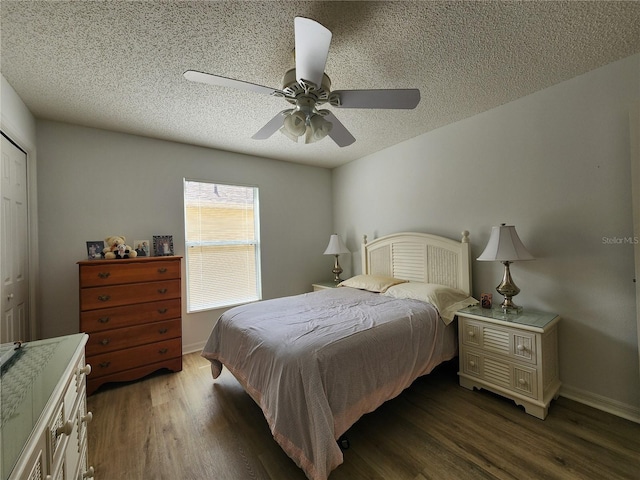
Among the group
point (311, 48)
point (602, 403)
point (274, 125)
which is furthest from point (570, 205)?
point (274, 125)

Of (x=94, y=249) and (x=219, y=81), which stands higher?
(x=219, y=81)

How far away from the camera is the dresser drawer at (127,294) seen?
2.31 m

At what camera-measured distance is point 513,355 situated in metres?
2.01

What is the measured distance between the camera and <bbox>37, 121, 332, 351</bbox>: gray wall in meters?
2.53

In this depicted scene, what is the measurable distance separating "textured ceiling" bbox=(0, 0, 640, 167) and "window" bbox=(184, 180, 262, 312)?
1.14 m

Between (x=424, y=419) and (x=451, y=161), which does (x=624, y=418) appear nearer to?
(x=424, y=419)

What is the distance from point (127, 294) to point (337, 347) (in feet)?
6.82

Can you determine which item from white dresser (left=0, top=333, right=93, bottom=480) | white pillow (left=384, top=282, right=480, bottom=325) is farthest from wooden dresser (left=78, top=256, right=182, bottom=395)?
white pillow (left=384, top=282, right=480, bottom=325)

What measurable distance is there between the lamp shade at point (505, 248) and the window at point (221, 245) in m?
2.78

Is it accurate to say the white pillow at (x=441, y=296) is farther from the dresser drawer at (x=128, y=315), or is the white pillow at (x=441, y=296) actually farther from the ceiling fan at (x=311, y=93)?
the dresser drawer at (x=128, y=315)

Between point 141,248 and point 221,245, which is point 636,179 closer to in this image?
point 221,245

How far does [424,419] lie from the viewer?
1920 millimetres

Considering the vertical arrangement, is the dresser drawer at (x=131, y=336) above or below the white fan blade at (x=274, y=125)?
below

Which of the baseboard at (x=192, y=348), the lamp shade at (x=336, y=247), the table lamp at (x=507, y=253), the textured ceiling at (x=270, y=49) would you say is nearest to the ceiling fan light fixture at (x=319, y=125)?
the textured ceiling at (x=270, y=49)
